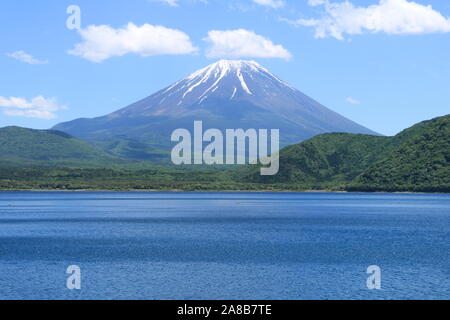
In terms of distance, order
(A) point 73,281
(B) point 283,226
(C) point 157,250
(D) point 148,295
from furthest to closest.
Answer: (B) point 283,226 < (C) point 157,250 < (A) point 73,281 < (D) point 148,295

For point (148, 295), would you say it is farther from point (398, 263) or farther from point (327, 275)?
point (398, 263)

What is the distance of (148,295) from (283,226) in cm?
6848

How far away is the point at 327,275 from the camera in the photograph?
58.6 metres

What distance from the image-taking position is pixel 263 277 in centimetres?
5747

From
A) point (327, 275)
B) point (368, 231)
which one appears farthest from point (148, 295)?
point (368, 231)

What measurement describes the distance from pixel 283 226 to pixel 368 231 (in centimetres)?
1638
